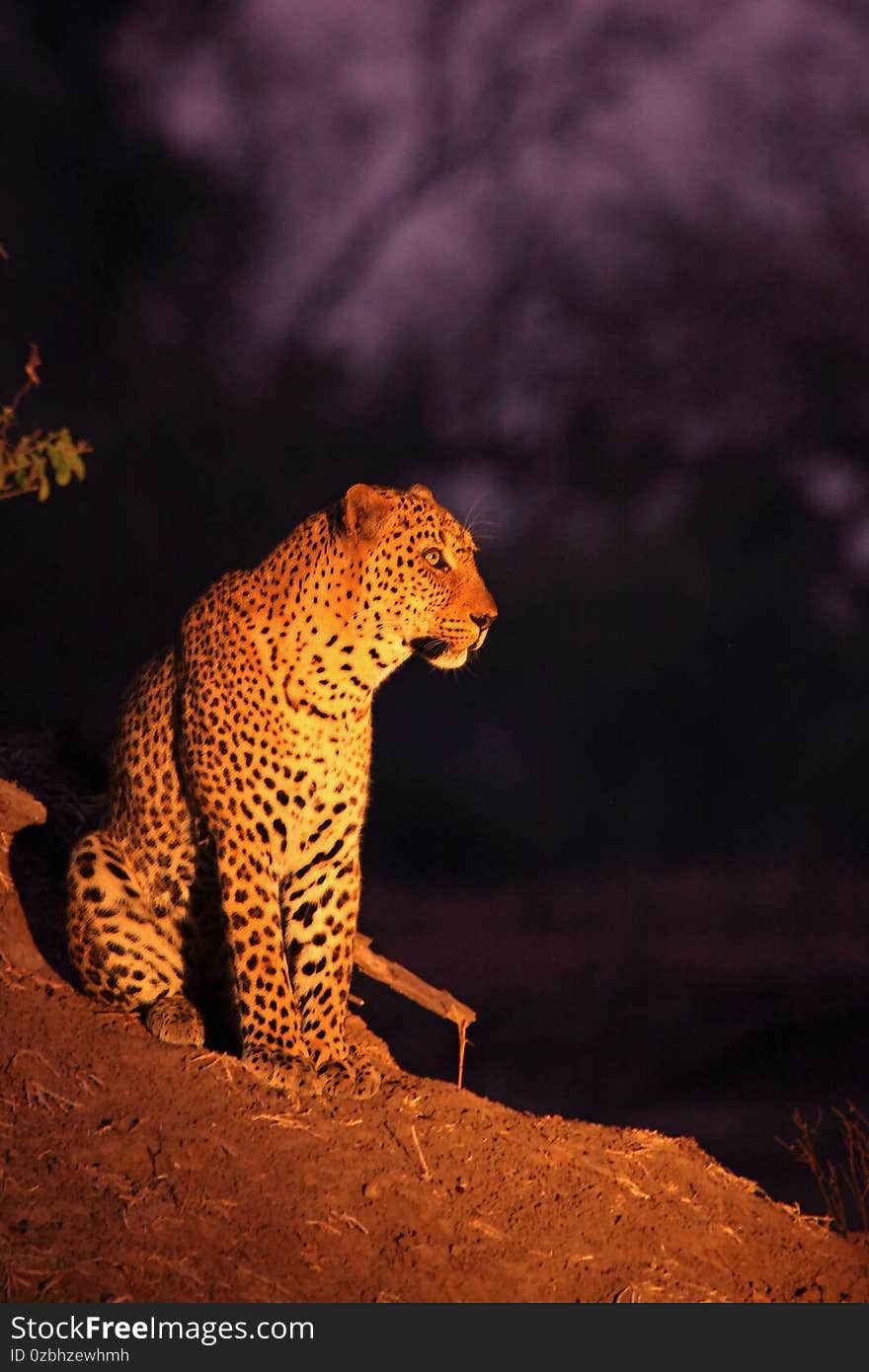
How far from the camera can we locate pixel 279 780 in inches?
321

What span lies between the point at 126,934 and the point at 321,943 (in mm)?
1052

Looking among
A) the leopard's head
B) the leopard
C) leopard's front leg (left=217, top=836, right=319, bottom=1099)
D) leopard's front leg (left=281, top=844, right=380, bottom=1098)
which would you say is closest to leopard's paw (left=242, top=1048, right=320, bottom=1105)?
leopard's front leg (left=217, top=836, right=319, bottom=1099)

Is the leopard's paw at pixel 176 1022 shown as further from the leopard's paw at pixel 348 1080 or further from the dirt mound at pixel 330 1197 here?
the leopard's paw at pixel 348 1080

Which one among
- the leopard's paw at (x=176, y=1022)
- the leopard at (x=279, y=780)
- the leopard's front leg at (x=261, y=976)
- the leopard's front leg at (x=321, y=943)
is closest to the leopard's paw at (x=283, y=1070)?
the leopard's front leg at (x=261, y=976)

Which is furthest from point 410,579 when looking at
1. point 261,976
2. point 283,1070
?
point 283,1070

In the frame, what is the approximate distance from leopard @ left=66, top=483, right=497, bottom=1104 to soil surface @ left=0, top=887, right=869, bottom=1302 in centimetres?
43

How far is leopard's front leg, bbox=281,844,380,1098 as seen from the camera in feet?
27.4

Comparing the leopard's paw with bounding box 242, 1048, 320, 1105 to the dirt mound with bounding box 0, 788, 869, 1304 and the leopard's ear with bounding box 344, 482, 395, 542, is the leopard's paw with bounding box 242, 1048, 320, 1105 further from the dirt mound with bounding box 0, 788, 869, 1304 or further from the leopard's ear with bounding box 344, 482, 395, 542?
the leopard's ear with bounding box 344, 482, 395, 542

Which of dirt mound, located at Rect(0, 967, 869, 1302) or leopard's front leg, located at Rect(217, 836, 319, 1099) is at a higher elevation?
leopard's front leg, located at Rect(217, 836, 319, 1099)

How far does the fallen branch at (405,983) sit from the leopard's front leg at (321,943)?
6.73 feet

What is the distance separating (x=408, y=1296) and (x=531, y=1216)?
0.97m

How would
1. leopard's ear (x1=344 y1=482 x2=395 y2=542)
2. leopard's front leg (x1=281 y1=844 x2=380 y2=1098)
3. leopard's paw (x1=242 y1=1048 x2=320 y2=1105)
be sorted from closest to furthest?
leopard's paw (x1=242 y1=1048 x2=320 y2=1105) < leopard's ear (x1=344 y1=482 x2=395 y2=542) < leopard's front leg (x1=281 y1=844 x2=380 y2=1098)

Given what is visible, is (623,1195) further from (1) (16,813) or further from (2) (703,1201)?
(1) (16,813)

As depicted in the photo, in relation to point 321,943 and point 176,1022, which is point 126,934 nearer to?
point 176,1022
